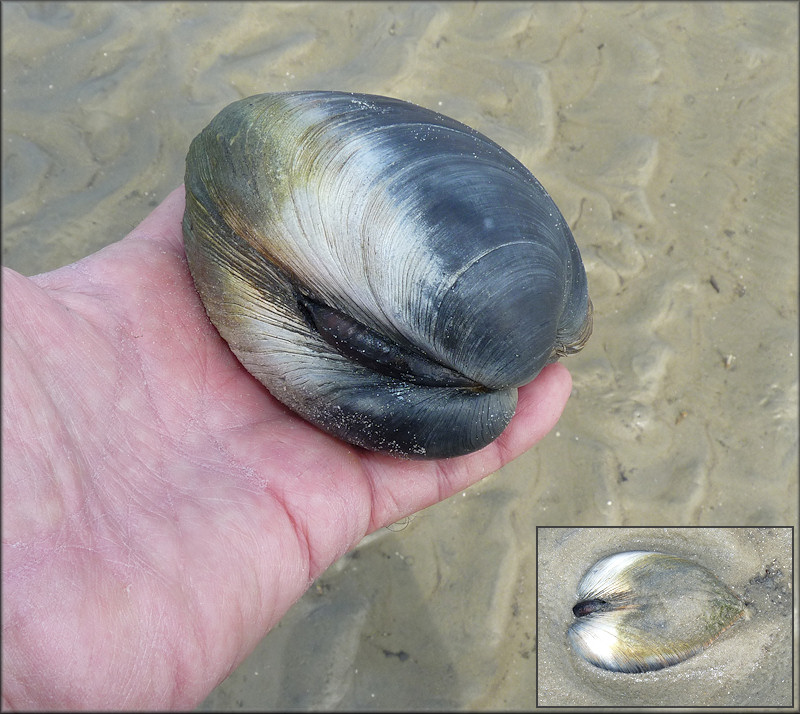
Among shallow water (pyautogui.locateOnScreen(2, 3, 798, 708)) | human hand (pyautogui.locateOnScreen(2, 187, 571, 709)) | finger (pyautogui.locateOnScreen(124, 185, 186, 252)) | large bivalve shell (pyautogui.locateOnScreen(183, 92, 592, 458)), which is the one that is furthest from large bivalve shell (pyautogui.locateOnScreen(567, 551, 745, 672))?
finger (pyautogui.locateOnScreen(124, 185, 186, 252))

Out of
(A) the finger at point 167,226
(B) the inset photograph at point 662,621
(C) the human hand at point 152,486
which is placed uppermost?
(A) the finger at point 167,226

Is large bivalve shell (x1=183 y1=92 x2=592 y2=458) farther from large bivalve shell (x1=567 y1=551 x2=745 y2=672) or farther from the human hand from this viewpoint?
large bivalve shell (x1=567 y1=551 x2=745 y2=672)

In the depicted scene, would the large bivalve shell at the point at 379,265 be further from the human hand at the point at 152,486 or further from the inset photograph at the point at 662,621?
the inset photograph at the point at 662,621

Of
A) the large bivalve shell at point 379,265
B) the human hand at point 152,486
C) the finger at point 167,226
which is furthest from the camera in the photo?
the finger at point 167,226

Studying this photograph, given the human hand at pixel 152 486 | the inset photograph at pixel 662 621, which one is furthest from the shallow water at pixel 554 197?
the human hand at pixel 152 486

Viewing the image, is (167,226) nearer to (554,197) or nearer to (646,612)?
(554,197)

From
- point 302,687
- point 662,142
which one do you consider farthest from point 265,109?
point 662,142
